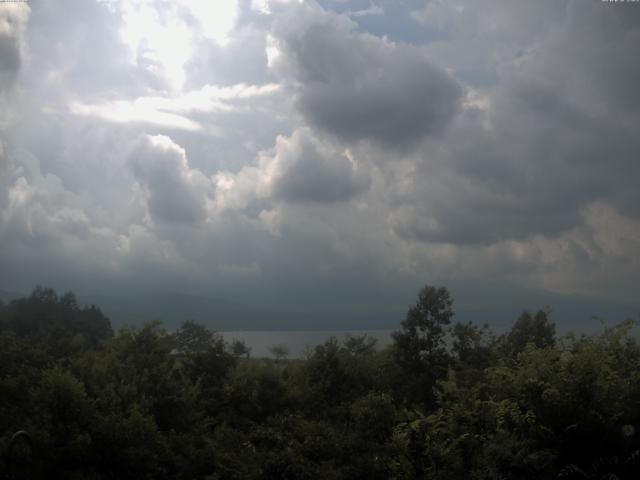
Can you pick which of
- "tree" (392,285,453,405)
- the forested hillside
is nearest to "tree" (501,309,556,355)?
"tree" (392,285,453,405)

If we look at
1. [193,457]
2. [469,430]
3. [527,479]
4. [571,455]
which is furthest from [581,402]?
[193,457]

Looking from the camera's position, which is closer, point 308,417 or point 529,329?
point 308,417

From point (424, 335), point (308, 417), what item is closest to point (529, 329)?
point (424, 335)

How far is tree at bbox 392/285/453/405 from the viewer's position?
107ft

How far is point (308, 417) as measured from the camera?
23547 mm

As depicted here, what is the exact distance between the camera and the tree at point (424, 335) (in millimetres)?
32500

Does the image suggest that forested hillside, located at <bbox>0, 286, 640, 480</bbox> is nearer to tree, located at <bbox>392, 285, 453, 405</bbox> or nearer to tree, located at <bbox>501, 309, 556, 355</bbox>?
tree, located at <bbox>392, 285, 453, 405</bbox>

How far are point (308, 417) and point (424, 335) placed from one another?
11.8 m

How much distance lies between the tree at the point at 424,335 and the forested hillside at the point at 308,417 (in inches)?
217

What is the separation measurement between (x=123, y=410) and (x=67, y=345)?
15.3m

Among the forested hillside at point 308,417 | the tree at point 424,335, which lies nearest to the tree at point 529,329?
the tree at point 424,335

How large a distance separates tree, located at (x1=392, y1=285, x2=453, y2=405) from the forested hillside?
5522mm

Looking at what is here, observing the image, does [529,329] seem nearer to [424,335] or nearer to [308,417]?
[424,335]

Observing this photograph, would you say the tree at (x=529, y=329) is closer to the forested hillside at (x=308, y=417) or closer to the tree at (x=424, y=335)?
the tree at (x=424, y=335)
